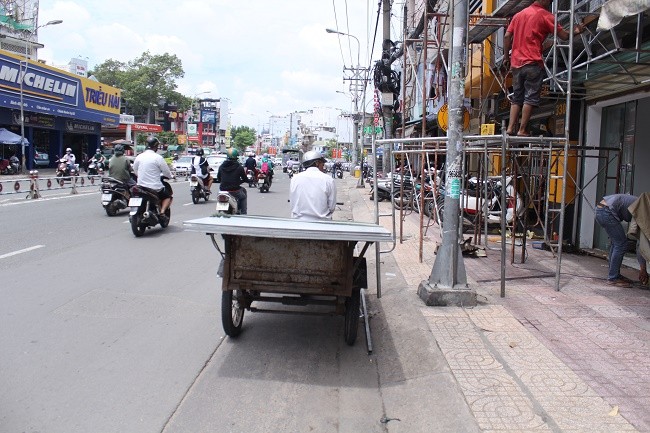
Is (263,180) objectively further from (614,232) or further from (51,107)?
(51,107)

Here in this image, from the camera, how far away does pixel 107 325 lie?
17.4 feet

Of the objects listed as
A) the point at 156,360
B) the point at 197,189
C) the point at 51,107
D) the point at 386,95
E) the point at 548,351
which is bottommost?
the point at 156,360

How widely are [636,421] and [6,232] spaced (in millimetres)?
10454

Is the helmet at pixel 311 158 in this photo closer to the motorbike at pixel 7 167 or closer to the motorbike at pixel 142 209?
the motorbike at pixel 142 209

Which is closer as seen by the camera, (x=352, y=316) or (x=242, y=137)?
(x=352, y=316)

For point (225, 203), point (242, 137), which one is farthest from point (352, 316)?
point (242, 137)

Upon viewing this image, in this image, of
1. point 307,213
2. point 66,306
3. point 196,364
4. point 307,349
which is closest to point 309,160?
point 307,213

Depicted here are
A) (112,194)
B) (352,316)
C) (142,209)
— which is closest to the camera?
(352,316)

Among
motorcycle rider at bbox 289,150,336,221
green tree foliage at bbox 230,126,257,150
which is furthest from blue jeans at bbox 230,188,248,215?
green tree foliage at bbox 230,126,257,150

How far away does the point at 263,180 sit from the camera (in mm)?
23312

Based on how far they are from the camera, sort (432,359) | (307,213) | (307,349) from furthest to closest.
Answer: (307,213) < (307,349) < (432,359)

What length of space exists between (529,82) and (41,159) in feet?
122

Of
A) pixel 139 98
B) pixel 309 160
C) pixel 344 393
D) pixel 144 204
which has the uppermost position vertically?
pixel 139 98

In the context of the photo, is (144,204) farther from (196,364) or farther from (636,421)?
(636,421)
